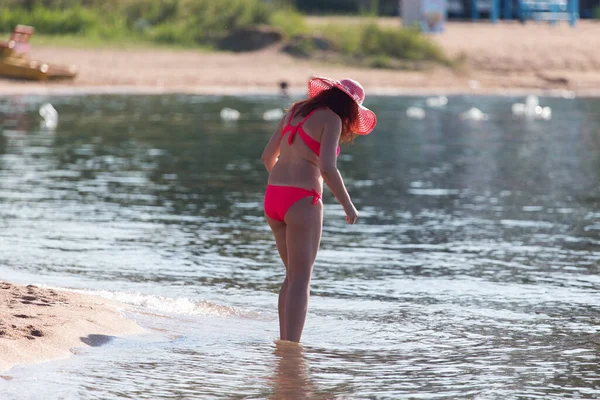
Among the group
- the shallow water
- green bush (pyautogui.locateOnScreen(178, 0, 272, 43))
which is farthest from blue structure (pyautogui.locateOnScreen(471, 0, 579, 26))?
the shallow water

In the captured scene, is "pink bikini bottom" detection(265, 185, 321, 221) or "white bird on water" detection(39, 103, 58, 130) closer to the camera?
"pink bikini bottom" detection(265, 185, 321, 221)

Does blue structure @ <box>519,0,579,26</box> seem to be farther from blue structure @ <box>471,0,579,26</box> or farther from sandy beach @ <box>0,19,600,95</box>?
sandy beach @ <box>0,19,600,95</box>

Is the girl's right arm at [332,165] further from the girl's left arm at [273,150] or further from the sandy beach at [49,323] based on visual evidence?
the sandy beach at [49,323]

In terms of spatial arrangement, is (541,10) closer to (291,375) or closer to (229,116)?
(229,116)

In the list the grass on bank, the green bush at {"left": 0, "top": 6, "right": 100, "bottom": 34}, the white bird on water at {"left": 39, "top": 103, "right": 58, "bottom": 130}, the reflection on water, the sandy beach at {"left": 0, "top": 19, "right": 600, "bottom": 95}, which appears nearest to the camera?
the reflection on water

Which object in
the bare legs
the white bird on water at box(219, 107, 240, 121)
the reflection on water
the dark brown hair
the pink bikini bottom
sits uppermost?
the dark brown hair

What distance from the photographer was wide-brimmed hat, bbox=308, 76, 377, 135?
5.98 m

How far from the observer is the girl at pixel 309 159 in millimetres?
5957

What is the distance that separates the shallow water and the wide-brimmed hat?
1.29m

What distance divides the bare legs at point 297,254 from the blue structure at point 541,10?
3804cm

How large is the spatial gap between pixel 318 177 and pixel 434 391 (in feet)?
4.40

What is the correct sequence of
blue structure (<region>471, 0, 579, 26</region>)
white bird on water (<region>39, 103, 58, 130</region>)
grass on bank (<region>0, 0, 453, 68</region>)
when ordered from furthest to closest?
blue structure (<region>471, 0, 579, 26</region>) < grass on bank (<region>0, 0, 453, 68</region>) < white bird on water (<region>39, 103, 58, 130</region>)

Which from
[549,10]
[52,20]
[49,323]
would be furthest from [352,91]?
[549,10]

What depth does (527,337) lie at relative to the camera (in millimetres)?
6680
